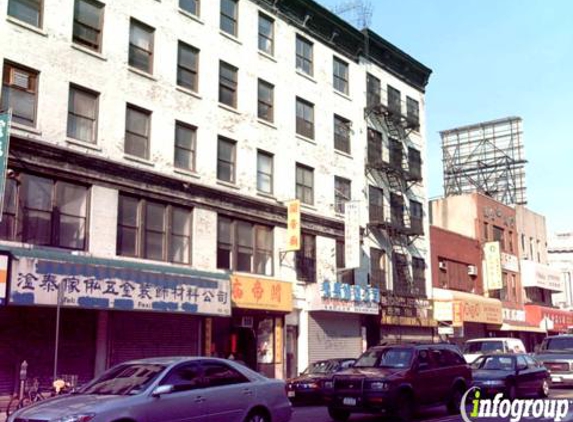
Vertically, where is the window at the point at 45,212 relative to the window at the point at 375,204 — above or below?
below

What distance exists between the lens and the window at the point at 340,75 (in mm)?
34188

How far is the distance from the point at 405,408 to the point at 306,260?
49.4ft

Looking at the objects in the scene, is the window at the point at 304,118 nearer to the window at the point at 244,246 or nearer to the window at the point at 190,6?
the window at the point at 244,246

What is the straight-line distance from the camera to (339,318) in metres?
31.4

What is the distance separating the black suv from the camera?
1509cm

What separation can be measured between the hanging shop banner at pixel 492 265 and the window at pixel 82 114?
103 ft

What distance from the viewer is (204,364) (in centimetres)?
1161

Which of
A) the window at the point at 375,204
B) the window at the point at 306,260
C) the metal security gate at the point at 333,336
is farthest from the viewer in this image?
the window at the point at 375,204

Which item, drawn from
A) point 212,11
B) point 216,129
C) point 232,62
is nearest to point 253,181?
point 216,129

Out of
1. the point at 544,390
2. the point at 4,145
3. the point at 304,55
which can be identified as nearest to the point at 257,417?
the point at 4,145

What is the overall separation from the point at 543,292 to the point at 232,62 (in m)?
37.5

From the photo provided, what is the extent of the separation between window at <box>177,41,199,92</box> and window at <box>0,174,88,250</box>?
21.4ft

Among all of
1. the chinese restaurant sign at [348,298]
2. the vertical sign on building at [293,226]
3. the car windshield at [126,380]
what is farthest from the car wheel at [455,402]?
the chinese restaurant sign at [348,298]
